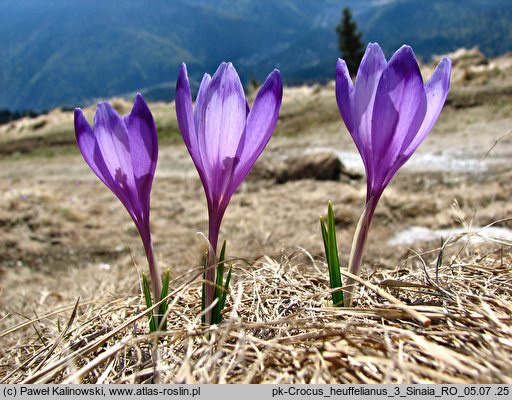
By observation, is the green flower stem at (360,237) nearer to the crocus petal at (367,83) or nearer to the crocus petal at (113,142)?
the crocus petal at (367,83)

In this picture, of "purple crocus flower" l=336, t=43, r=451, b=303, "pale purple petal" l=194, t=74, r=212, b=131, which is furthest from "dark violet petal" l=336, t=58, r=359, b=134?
"pale purple petal" l=194, t=74, r=212, b=131

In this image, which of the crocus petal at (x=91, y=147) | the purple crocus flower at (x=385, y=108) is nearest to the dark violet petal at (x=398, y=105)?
the purple crocus flower at (x=385, y=108)

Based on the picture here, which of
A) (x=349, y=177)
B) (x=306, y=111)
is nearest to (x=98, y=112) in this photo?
(x=349, y=177)

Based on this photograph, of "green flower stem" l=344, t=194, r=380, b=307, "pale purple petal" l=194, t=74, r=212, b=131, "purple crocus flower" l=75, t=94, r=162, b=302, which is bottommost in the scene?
"green flower stem" l=344, t=194, r=380, b=307

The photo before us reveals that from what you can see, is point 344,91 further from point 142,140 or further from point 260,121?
point 142,140

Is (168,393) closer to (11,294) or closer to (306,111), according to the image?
(11,294)

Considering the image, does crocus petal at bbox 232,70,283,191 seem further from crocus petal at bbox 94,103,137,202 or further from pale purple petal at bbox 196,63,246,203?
crocus petal at bbox 94,103,137,202
